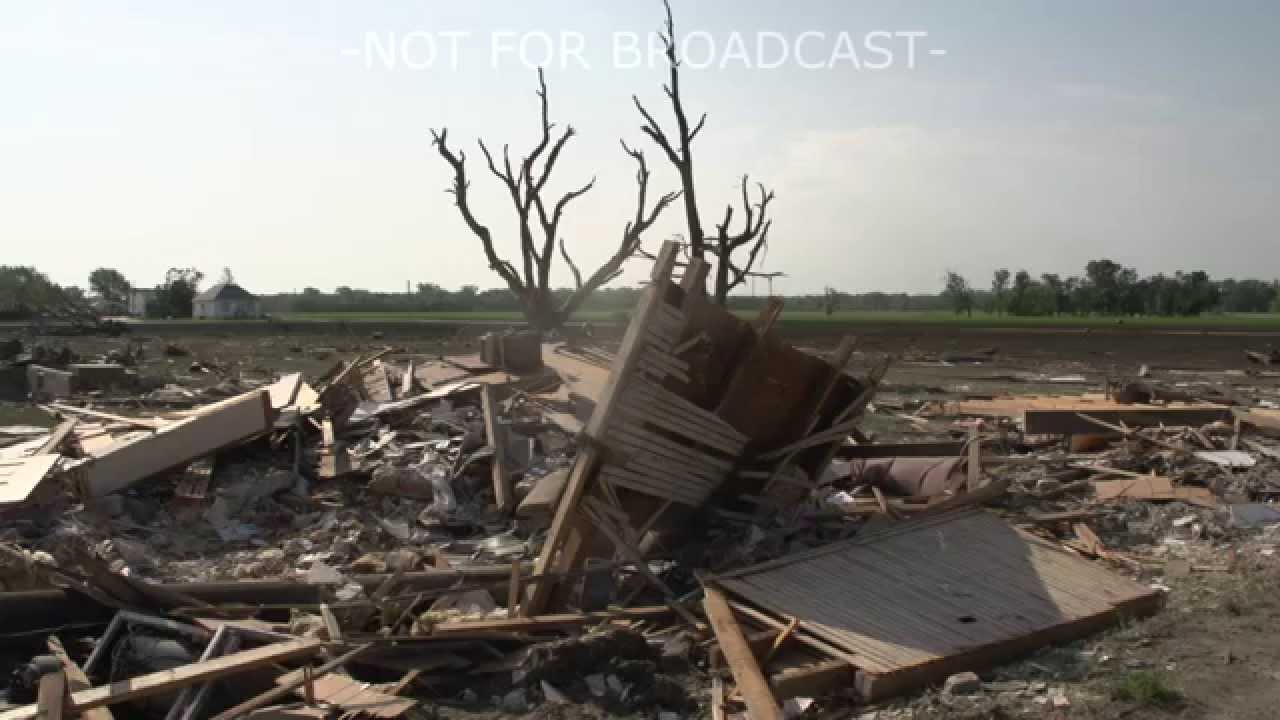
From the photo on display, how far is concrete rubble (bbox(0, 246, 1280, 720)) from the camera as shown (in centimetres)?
516

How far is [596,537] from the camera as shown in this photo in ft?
22.2

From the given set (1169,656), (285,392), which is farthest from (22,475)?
(1169,656)

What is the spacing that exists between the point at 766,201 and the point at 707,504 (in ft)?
56.8

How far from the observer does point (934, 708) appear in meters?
4.81

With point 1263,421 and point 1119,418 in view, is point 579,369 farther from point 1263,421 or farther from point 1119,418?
point 1263,421

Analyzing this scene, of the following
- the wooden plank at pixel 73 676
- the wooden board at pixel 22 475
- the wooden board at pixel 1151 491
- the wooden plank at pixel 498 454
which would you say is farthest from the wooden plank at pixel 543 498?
the wooden board at pixel 1151 491

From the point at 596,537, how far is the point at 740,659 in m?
1.94

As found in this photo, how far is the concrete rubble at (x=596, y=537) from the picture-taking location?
203 inches

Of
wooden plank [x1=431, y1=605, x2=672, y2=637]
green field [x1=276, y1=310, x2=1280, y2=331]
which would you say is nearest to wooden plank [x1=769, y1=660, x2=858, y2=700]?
wooden plank [x1=431, y1=605, x2=672, y2=637]

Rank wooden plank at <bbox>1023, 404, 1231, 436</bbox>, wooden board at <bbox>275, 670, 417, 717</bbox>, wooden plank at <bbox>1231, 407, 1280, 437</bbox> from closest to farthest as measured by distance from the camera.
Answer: wooden board at <bbox>275, 670, 417, 717</bbox> → wooden plank at <bbox>1231, 407, 1280, 437</bbox> → wooden plank at <bbox>1023, 404, 1231, 436</bbox>

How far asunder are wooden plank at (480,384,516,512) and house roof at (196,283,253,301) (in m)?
76.0

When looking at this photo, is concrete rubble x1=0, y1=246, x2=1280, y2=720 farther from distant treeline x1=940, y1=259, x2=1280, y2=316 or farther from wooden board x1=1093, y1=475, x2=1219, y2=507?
distant treeline x1=940, y1=259, x2=1280, y2=316

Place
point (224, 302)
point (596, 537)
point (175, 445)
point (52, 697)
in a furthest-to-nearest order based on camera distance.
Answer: point (224, 302), point (175, 445), point (596, 537), point (52, 697)

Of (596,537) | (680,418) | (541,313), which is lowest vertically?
(596,537)
